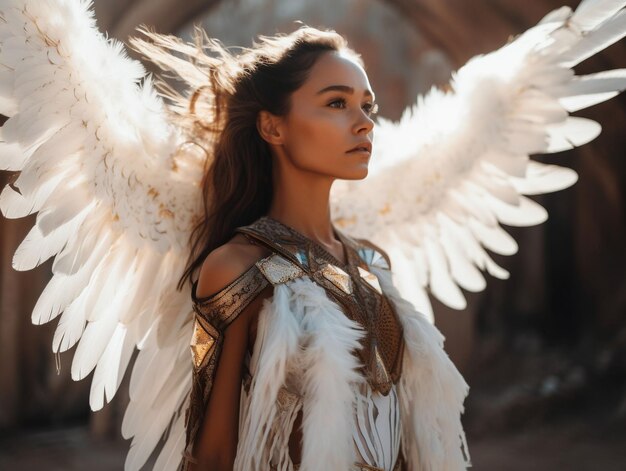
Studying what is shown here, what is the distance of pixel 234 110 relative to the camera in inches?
70.2

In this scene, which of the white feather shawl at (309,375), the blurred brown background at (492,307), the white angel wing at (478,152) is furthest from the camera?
the blurred brown background at (492,307)

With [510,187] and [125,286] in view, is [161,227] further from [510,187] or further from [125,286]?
[510,187]

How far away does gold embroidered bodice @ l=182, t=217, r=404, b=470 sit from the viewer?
5.02 feet

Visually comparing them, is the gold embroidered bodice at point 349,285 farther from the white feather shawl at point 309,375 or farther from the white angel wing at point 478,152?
the white angel wing at point 478,152

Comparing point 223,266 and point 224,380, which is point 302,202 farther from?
point 224,380

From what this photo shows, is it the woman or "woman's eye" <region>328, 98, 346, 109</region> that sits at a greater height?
"woman's eye" <region>328, 98, 346, 109</region>

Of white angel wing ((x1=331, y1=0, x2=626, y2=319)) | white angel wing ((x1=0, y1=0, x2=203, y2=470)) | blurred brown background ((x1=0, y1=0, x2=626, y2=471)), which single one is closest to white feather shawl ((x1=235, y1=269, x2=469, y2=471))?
white angel wing ((x1=0, y1=0, x2=203, y2=470))

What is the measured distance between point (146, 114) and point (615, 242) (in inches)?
179

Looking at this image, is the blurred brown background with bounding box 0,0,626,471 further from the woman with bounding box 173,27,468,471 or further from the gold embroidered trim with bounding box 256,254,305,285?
the gold embroidered trim with bounding box 256,254,305,285

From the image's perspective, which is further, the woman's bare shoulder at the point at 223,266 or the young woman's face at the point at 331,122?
the young woman's face at the point at 331,122

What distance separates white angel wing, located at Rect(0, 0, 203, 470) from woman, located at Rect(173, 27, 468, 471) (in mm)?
127

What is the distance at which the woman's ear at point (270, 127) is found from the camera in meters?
1.74

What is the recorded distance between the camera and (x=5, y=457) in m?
4.58

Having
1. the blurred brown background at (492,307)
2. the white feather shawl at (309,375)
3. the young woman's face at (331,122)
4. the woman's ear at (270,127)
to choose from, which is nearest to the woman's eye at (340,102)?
the young woman's face at (331,122)
